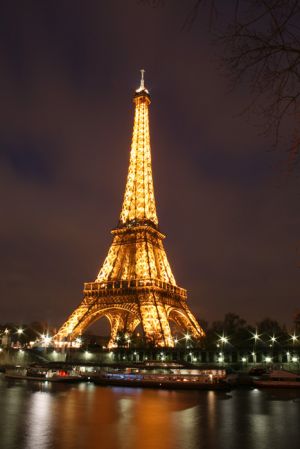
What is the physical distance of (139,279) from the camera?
60.1 m

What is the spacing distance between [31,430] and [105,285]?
45287 millimetres

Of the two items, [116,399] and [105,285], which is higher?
[105,285]

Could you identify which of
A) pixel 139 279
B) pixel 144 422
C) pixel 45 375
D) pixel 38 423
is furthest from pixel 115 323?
pixel 38 423

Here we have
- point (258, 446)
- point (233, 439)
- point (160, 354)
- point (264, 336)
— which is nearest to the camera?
point (258, 446)

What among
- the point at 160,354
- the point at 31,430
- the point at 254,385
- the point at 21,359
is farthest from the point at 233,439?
the point at 21,359

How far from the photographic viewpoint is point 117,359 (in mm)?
58094

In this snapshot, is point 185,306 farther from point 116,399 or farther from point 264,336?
point 116,399

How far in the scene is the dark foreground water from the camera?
15.7 meters

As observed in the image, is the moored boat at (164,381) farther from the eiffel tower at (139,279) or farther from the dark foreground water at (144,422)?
the eiffel tower at (139,279)

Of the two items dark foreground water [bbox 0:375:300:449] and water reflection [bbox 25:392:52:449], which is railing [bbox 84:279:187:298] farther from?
water reflection [bbox 25:392:52:449]

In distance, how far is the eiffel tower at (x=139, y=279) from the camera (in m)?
57.8

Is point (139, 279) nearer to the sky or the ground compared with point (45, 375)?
nearer to the sky

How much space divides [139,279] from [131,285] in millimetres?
1525

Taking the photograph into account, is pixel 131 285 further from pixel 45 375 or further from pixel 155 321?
pixel 45 375
